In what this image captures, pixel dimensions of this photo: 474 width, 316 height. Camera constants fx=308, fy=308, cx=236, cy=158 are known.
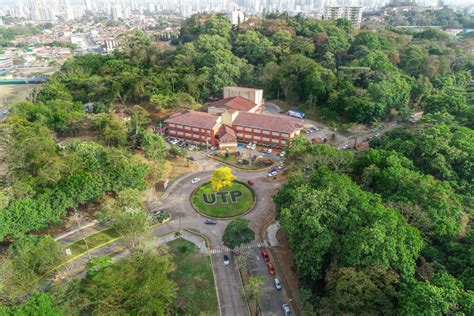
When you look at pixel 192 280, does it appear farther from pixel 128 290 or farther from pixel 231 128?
pixel 231 128

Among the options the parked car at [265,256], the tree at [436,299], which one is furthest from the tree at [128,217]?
the tree at [436,299]

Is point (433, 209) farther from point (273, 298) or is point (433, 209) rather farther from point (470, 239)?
point (273, 298)

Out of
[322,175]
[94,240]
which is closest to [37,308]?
[94,240]

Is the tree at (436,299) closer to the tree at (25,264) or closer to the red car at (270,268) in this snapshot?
the red car at (270,268)

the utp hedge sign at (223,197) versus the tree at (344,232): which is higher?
the tree at (344,232)

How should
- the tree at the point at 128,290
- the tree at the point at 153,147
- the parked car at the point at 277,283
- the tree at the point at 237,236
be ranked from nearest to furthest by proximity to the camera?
1. the tree at the point at 128,290
2. the parked car at the point at 277,283
3. the tree at the point at 237,236
4. the tree at the point at 153,147

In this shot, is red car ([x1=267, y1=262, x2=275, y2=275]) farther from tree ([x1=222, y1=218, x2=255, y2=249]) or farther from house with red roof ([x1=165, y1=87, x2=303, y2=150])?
house with red roof ([x1=165, y1=87, x2=303, y2=150])

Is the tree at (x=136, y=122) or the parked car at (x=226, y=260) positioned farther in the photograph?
the tree at (x=136, y=122)
